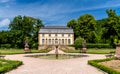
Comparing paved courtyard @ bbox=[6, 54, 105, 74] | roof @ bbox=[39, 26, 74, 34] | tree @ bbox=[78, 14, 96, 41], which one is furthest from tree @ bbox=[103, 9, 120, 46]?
roof @ bbox=[39, 26, 74, 34]

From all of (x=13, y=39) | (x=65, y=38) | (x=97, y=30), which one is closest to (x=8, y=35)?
(x=13, y=39)

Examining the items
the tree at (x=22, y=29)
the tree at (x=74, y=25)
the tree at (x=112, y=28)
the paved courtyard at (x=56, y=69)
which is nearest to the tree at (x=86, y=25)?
the tree at (x=74, y=25)

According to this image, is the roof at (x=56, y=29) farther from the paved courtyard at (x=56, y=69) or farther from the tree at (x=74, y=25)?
the paved courtyard at (x=56, y=69)

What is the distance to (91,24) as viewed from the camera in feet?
236

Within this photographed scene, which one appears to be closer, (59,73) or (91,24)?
(59,73)

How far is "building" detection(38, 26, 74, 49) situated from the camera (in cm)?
7450

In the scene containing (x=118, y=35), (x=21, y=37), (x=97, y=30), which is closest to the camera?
(x=118, y=35)

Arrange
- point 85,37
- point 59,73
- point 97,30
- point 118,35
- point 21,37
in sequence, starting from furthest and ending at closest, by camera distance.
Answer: point 97,30 < point 85,37 < point 21,37 < point 118,35 < point 59,73

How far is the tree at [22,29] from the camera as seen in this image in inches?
2586

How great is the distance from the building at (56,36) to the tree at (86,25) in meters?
3.57

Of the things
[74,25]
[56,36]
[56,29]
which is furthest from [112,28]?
[56,29]

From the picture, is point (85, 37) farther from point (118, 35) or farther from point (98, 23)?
point (118, 35)

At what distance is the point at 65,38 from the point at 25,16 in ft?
44.2

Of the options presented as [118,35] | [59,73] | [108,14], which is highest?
[108,14]
